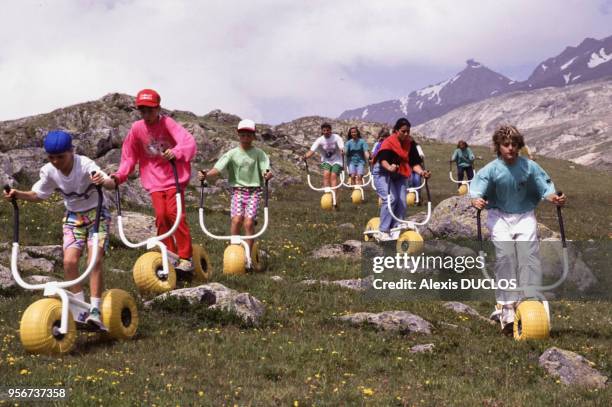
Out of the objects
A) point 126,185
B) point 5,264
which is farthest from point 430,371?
point 126,185

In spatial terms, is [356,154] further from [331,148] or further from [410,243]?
[410,243]

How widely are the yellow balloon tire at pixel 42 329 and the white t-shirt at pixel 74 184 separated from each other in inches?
61.1

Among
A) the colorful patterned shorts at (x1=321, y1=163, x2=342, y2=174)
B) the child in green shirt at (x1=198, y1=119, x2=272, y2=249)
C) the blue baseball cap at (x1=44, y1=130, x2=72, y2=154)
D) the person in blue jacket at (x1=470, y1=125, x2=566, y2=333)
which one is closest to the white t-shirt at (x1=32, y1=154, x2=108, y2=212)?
the blue baseball cap at (x1=44, y1=130, x2=72, y2=154)

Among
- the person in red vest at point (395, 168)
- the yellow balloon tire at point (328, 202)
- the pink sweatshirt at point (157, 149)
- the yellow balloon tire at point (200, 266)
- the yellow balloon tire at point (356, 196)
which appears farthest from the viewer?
the yellow balloon tire at point (356, 196)

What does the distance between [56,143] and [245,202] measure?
6319 mm

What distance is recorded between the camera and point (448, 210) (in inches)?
829

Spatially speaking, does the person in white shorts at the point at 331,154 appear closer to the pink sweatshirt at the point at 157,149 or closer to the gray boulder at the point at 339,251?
the gray boulder at the point at 339,251

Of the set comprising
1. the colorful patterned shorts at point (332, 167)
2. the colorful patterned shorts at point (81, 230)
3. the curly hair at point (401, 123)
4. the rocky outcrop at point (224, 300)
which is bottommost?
the rocky outcrop at point (224, 300)

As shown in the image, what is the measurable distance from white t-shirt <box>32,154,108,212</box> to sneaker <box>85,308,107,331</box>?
4.83 feet

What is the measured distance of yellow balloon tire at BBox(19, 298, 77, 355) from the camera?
26.7 ft

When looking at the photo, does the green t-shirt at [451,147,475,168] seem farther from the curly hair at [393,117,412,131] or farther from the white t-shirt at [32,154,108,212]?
the white t-shirt at [32,154,108,212]

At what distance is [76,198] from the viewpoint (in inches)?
364

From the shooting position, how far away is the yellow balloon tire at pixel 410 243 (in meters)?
16.2

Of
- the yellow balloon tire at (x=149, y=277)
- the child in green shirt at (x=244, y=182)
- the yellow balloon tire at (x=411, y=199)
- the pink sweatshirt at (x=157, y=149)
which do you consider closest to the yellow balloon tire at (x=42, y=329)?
the yellow balloon tire at (x=149, y=277)
